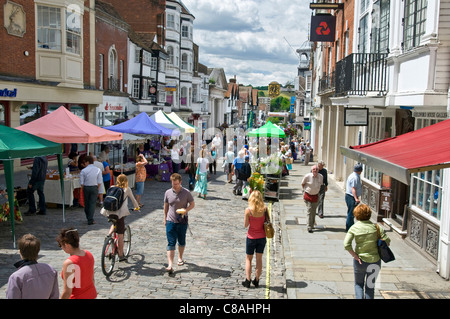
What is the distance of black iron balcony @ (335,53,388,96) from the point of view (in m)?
11.1

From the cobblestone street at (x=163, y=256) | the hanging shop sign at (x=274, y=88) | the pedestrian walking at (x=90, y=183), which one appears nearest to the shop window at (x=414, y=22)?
the cobblestone street at (x=163, y=256)

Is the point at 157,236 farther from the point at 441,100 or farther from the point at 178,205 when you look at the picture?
the point at 441,100

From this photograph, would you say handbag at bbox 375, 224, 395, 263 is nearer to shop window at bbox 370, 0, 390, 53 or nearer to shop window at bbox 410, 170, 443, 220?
shop window at bbox 410, 170, 443, 220

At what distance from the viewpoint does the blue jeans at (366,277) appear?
602cm

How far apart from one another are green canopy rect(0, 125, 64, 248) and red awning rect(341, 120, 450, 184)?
21.3 feet

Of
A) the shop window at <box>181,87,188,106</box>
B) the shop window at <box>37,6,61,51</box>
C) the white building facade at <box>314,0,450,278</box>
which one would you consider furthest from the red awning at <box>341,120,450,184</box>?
the shop window at <box>181,87,188,106</box>

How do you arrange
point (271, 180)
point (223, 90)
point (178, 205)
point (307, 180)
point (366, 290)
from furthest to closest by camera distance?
point (223, 90) → point (271, 180) → point (307, 180) → point (178, 205) → point (366, 290)

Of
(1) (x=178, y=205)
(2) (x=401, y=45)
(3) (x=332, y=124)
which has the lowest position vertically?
(1) (x=178, y=205)

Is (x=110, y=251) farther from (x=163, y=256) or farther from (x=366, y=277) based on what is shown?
(x=366, y=277)

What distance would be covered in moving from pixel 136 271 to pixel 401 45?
7776mm

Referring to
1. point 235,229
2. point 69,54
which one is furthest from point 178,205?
point 69,54

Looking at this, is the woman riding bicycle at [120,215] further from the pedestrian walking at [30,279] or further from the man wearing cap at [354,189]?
the man wearing cap at [354,189]

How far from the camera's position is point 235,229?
1140 cm

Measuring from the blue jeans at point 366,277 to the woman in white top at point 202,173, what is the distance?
9273 mm
